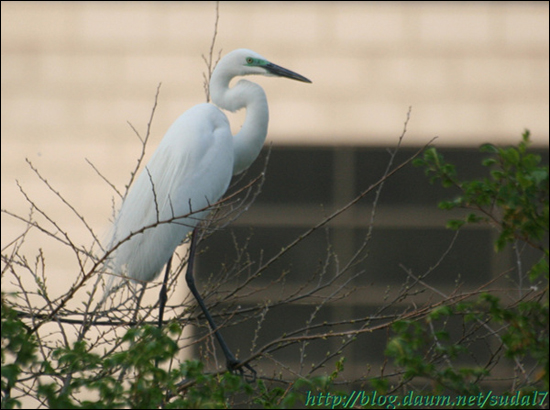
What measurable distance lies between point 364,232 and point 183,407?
3.68m

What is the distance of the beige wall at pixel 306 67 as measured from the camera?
528 cm

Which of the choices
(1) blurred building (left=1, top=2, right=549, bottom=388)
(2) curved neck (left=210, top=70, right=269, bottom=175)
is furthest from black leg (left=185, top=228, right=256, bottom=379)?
(1) blurred building (left=1, top=2, right=549, bottom=388)

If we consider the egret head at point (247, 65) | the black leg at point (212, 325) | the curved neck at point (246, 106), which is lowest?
the black leg at point (212, 325)

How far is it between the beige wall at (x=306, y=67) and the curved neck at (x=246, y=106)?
1544 millimetres

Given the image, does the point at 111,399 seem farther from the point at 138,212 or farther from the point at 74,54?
the point at 74,54

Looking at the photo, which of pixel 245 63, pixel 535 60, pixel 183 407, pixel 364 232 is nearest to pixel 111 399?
pixel 183 407

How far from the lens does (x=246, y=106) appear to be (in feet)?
11.8

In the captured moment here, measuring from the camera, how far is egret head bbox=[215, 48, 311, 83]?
11.4 feet

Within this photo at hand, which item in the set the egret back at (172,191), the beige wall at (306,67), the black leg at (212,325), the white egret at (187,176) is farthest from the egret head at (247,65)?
the beige wall at (306,67)

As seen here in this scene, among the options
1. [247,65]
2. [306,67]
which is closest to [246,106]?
[247,65]

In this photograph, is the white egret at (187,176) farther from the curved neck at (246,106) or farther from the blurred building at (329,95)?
the blurred building at (329,95)

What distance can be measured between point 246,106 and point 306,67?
5.88 ft

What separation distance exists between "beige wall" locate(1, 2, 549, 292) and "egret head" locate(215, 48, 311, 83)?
1.70 m

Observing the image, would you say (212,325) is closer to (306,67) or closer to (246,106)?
(246,106)
